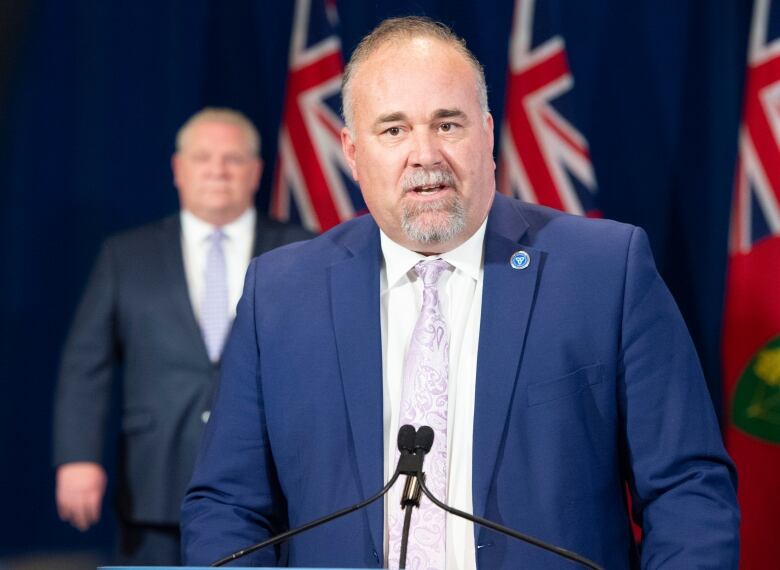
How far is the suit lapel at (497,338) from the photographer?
1920mm

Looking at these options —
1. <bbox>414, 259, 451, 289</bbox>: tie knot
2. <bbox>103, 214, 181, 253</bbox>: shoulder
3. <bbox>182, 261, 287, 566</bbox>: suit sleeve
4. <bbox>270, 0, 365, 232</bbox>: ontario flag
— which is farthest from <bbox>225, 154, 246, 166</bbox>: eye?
<bbox>414, 259, 451, 289</bbox>: tie knot

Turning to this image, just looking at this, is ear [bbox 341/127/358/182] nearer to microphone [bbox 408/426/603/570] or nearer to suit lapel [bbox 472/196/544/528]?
suit lapel [bbox 472/196/544/528]

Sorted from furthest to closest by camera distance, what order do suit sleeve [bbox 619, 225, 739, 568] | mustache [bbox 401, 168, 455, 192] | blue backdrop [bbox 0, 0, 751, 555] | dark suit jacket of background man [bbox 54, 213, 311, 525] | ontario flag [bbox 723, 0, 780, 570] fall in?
blue backdrop [bbox 0, 0, 751, 555] < dark suit jacket of background man [bbox 54, 213, 311, 525] < ontario flag [bbox 723, 0, 780, 570] < mustache [bbox 401, 168, 455, 192] < suit sleeve [bbox 619, 225, 739, 568]

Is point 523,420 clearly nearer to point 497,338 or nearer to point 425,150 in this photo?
point 497,338

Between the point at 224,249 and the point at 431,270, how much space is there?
1.83 metres

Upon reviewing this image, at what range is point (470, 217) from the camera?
6.77 feet

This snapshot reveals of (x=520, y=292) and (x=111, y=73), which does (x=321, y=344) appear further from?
(x=111, y=73)

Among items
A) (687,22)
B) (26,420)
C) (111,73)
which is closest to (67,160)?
(111,73)

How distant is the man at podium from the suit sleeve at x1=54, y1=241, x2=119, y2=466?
1.75 m

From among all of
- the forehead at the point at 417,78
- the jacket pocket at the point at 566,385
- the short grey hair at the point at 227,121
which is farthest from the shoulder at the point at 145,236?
the jacket pocket at the point at 566,385

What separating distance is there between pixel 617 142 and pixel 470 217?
1776mm

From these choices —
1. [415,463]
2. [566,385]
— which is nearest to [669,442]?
[566,385]

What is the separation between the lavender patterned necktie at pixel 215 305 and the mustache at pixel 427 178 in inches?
72.2

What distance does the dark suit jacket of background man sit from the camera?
374cm
